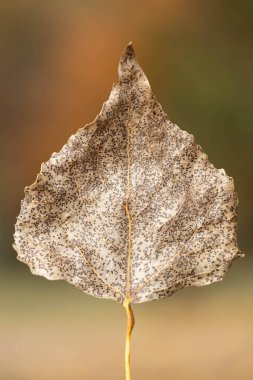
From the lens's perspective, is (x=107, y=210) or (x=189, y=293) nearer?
(x=107, y=210)

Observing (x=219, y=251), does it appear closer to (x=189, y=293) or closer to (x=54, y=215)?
(x=54, y=215)

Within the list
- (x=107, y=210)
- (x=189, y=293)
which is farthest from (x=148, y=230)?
(x=189, y=293)

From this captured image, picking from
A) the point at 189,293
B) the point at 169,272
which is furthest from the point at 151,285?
the point at 189,293

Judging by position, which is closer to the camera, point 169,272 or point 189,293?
point 169,272

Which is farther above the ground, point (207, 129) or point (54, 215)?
point (207, 129)

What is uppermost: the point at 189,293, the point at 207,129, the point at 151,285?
the point at 207,129

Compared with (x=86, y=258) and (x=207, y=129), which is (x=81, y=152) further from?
(x=207, y=129)
